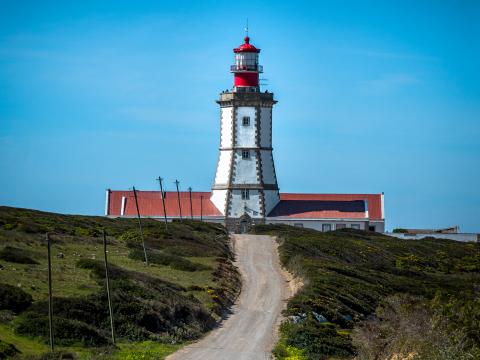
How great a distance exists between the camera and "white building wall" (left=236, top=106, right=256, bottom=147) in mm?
70375

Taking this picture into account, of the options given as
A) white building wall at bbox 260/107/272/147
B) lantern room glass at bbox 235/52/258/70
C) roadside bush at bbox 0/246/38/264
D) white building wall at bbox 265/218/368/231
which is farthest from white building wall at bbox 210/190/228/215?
roadside bush at bbox 0/246/38/264

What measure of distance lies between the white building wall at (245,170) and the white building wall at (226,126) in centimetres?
117

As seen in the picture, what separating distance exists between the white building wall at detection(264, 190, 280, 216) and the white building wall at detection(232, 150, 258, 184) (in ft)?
5.32

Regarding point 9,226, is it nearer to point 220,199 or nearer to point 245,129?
point 245,129

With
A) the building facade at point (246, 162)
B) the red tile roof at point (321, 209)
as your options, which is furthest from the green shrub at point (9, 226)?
the red tile roof at point (321, 209)

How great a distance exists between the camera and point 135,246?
169 feet

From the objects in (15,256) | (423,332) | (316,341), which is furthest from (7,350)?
(423,332)

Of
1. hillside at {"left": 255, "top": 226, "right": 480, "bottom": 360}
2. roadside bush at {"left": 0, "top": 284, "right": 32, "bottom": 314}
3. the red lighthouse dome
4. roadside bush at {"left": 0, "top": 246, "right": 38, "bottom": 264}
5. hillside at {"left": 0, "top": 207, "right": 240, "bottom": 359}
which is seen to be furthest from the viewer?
the red lighthouse dome

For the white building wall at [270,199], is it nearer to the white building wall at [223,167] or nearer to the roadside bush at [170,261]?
the white building wall at [223,167]

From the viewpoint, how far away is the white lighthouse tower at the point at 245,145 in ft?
231

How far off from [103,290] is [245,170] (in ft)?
119

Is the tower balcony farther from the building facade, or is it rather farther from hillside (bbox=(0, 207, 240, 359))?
hillside (bbox=(0, 207, 240, 359))

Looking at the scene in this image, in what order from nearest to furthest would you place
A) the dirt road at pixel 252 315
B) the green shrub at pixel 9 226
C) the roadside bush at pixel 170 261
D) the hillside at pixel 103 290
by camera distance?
the hillside at pixel 103 290, the dirt road at pixel 252 315, the roadside bush at pixel 170 261, the green shrub at pixel 9 226

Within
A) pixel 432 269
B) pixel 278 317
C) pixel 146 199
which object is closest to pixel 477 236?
pixel 432 269
